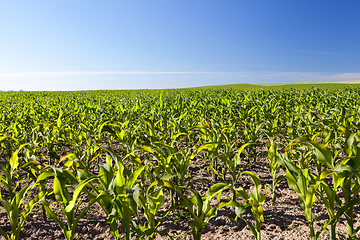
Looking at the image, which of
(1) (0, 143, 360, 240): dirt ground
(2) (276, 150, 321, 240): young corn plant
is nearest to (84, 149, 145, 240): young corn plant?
(1) (0, 143, 360, 240): dirt ground

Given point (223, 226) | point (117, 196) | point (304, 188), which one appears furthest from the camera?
point (223, 226)

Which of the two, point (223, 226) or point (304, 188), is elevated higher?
point (304, 188)

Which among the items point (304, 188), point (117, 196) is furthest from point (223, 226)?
point (117, 196)

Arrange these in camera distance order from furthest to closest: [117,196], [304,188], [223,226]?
[223,226], [304,188], [117,196]

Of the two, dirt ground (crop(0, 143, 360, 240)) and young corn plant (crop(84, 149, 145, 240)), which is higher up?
young corn plant (crop(84, 149, 145, 240))

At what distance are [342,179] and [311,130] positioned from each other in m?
2.93

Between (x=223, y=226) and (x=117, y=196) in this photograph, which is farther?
(x=223, y=226)

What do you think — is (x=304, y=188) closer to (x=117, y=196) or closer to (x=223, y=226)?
(x=223, y=226)

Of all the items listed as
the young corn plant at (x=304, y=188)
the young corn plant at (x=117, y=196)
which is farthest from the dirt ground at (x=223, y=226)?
the young corn plant at (x=117, y=196)

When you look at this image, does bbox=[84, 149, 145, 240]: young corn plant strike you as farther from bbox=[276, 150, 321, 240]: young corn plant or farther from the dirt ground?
bbox=[276, 150, 321, 240]: young corn plant

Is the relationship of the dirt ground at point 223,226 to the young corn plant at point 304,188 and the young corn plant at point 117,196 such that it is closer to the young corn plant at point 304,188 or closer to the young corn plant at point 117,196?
the young corn plant at point 304,188

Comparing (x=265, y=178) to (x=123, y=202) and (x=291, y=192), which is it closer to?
(x=291, y=192)

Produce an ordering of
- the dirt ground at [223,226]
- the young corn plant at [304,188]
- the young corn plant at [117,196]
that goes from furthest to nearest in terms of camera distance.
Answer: the dirt ground at [223,226] < the young corn plant at [304,188] < the young corn plant at [117,196]

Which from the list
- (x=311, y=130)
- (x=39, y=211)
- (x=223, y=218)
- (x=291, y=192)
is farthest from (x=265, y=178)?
(x=39, y=211)
